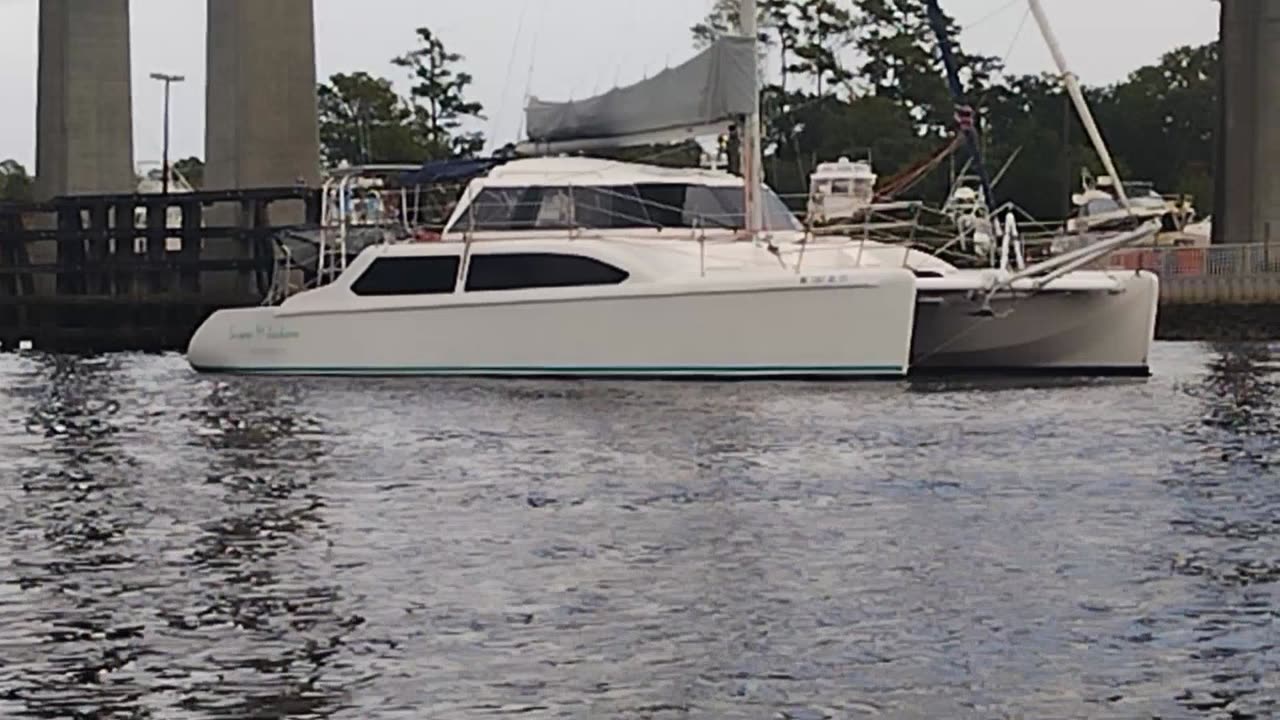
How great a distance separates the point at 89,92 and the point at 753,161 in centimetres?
2757

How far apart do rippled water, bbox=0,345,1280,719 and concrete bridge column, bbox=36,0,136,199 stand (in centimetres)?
3010

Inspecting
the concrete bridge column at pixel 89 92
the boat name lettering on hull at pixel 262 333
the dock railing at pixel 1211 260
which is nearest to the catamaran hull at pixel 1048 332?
the boat name lettering on hull at pixel 262 333

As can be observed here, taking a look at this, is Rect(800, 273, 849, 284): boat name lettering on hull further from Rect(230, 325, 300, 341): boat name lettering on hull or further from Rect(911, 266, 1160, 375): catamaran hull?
Rect(230, 325, 300, 341): boat name lettering on hull

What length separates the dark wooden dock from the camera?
141ft

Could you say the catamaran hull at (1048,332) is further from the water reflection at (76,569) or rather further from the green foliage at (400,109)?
the green foliage at (400,109)

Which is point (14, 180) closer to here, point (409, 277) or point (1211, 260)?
point (1211, 260)

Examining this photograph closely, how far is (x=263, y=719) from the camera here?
9922mm

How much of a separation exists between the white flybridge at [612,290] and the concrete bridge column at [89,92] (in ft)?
74.6

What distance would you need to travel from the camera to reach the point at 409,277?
2889cm

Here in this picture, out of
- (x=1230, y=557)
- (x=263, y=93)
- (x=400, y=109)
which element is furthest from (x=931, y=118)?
(x=1230, y=557)

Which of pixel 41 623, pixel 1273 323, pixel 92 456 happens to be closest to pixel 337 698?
pixel 41 623

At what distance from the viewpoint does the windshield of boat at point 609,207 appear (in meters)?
28.5

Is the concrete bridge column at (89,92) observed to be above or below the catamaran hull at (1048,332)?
above

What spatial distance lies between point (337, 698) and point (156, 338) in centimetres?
3385
